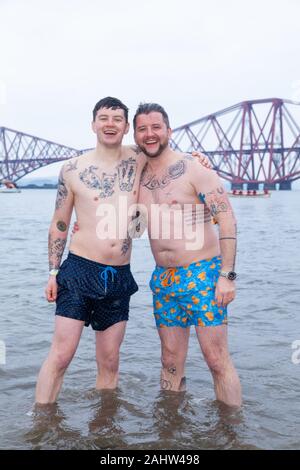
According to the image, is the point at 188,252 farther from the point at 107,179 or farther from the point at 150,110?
the point at 150,110

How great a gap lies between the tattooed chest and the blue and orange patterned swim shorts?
2.13 feet

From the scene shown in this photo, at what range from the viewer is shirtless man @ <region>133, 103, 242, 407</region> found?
348 cm

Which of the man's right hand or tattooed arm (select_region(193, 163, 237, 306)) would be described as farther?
the man's right hand

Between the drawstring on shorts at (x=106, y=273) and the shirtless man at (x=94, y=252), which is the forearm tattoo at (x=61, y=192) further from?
the drawstring on shorts at (x=106, y=273)

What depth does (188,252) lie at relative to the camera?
3.60 meters

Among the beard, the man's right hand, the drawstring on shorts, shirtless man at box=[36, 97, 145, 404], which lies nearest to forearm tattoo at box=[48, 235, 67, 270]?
shirtless man at box=[36, 97, 145, 404]

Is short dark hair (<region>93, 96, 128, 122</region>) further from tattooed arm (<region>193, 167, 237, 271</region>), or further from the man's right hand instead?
the man's right hand

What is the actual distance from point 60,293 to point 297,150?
93986mm

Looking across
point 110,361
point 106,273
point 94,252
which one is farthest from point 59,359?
point 94,252

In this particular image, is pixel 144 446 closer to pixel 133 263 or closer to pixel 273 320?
pixel 273 320

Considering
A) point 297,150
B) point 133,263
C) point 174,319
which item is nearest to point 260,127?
point 297,150

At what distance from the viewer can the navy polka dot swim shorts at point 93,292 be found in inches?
139

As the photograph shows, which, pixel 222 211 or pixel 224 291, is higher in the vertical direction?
pixel 222 211

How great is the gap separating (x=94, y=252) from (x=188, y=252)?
65 centimetres
